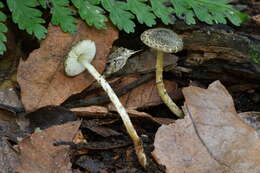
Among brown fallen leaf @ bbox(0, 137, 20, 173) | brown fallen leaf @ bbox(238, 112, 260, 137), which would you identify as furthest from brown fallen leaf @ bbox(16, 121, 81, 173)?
brown fallen leaf @ bbox(238, 112, 260, 137)

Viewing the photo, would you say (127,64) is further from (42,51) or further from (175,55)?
(42,51)

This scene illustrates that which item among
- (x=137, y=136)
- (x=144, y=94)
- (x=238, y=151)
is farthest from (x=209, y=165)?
(x=144, y=94)

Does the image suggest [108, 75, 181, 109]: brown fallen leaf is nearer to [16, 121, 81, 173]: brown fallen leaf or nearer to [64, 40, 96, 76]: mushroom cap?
[64, 40, 96, 76]: mushroom cap

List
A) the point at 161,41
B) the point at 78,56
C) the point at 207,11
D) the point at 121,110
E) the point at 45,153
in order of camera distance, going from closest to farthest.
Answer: the point at 45,153 → the point at 161,41 → the point at 121,110 → the point at 78,56 → the point at 207,11

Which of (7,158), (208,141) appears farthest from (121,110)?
(7,158)

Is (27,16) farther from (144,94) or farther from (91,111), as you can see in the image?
(144,94)

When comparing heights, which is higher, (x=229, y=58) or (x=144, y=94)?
(x=229, y=58)

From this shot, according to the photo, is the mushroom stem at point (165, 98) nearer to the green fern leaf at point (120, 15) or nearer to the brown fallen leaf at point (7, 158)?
the green fern leaf at point (120, 15)
